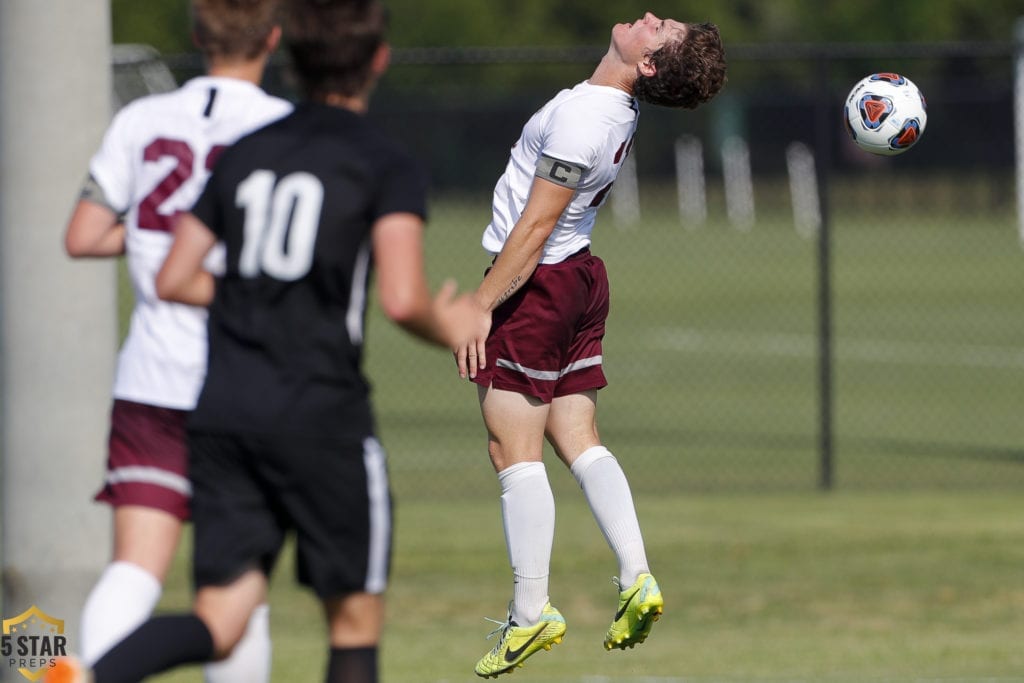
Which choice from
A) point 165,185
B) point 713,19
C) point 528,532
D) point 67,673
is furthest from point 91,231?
point 713,19

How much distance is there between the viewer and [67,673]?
14.5ft

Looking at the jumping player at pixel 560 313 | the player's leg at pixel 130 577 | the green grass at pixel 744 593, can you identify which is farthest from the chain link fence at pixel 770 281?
the player's leg at pixel 130 577

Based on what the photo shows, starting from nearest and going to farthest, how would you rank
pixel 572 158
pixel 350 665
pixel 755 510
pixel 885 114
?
pixel 350 665 → pixel 572 158 → pixel 885 114 → pixel 755 510

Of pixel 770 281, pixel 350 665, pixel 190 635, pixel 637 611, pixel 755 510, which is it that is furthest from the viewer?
pixel 770 281

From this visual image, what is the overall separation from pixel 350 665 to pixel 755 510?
9.13m

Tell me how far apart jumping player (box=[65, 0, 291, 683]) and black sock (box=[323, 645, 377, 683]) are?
31 cm

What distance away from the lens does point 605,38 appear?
62469 millimetres

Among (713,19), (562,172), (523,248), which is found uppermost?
(713,19)

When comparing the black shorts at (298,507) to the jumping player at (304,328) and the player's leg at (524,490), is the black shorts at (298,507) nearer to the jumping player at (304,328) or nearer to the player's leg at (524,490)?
the jumping player at (304,328)

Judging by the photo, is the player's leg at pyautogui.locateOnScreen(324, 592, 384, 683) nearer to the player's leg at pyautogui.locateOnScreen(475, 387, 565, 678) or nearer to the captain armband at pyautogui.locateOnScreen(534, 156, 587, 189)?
the player's leg at pyautogui.locateOnScreen(475, 387, 565, 678)

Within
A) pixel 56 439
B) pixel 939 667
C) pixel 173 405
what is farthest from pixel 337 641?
pixel 939 667

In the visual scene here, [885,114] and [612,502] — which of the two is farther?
[885,114]

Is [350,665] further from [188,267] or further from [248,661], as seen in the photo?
[188,267]

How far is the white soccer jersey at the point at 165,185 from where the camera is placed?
4.97 m
